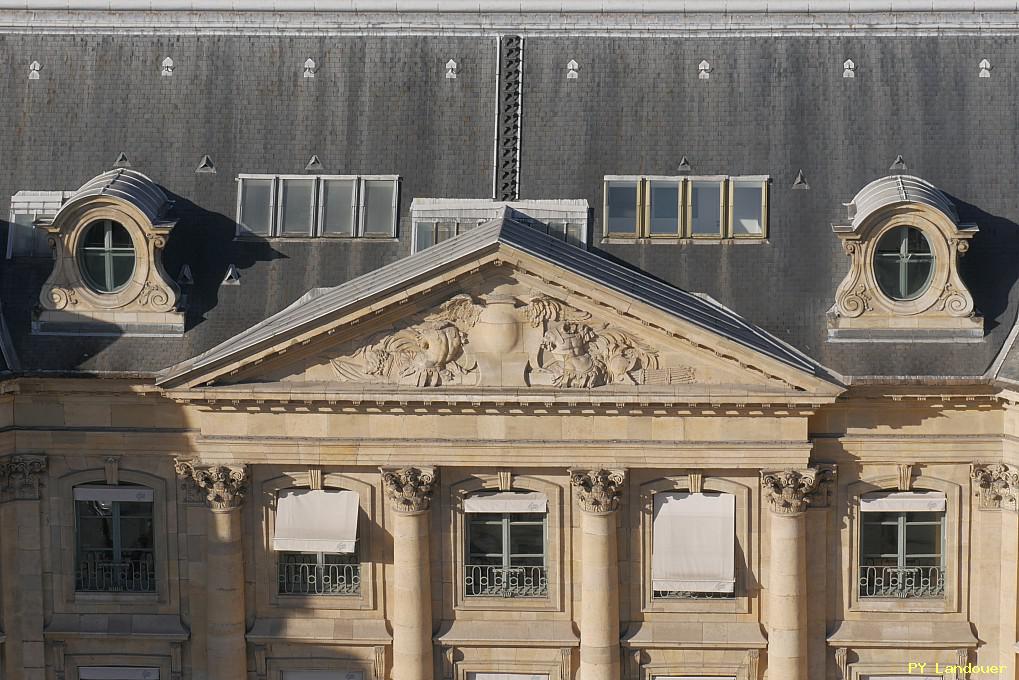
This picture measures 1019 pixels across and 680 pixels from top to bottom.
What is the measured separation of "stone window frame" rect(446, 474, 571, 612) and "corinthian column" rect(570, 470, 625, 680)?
72 centimetres

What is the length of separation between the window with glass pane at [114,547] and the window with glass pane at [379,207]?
10.8m

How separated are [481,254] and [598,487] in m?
7.79

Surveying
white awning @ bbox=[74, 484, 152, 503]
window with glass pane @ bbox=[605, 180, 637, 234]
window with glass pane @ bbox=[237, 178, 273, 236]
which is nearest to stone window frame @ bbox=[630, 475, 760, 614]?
window with glass pane @ bbox=[605, 180, 637, 234]

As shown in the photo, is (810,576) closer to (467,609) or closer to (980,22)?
(467,609)

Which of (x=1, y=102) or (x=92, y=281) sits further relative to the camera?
(x=1, y=102)

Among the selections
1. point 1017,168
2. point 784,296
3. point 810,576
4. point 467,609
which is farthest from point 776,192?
point 467,609

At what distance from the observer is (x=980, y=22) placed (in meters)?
59.1

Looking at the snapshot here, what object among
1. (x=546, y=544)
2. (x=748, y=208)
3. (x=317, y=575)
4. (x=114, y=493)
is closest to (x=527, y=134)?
(x=748, y=208)

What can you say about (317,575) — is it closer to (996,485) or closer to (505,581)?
(505,581)

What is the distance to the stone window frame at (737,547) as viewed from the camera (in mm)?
54375

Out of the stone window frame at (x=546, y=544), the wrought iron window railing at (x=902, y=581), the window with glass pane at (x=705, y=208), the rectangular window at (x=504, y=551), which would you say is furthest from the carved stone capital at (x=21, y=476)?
the wrought iron window railing at (x=902, y=581)

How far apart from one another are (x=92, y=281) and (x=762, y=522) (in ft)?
69.3

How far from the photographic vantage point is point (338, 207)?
57.8 meters

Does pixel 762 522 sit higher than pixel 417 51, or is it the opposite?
pixel 417 51
